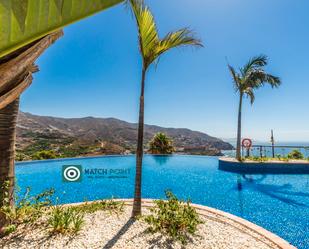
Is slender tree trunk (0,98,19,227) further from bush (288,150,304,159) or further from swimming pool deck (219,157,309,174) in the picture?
bush (288,150,304,159)

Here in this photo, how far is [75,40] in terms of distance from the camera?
13391mm

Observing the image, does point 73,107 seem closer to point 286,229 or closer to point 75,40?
point 75,40

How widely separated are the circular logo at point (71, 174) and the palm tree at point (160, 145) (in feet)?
27.9

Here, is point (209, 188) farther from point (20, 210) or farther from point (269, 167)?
point (20, 210)

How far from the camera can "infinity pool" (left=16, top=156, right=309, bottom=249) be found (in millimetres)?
5928

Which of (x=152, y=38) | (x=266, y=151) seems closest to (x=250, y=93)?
(x=266, y=151)

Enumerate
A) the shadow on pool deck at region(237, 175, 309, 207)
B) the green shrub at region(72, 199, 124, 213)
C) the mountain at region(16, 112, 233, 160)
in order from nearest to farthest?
the green shrub at region(72, 199, 124, 213) < the shadow on pool deck at region(237, 175, 309, 207) < the mountain at region(16, 112, 233, 160)

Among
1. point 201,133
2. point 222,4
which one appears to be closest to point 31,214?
point 222,4

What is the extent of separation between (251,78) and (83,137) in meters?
25.5

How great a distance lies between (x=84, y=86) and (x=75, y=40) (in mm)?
13736

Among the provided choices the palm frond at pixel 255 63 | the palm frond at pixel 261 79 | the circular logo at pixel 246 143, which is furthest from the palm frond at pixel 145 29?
the circular logo at pixel 246 143

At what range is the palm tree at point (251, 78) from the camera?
14.2 meters

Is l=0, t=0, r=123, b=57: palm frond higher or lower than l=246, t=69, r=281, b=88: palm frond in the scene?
lower

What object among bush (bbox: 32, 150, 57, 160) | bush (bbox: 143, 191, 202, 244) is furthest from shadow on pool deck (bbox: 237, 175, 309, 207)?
bush (bbox: 32, 150, 57, 160)
